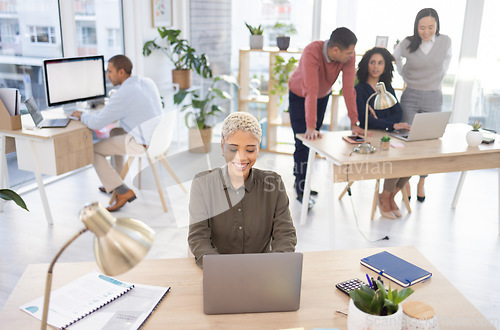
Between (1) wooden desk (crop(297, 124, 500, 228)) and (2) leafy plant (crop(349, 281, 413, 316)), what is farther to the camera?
(1) wooden desk (crop(297, 124, 500, 228))

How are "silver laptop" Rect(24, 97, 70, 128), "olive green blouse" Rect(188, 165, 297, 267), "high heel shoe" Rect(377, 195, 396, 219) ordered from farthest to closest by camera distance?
1. "high heel shoe" Rect(377, 195, 396, 219)
2. "silver laptop" Rect(24, 97, 70, 128)
3. "olive green blouse" Rect(188, 165, 297, 267)

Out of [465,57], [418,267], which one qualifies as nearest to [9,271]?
[418,267]

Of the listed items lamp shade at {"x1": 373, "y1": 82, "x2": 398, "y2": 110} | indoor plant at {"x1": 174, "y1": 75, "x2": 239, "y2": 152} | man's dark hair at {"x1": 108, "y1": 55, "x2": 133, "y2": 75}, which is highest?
man's dark hair at {"x1": 108, "y1": 55, "x2": 133, "y2": 75}

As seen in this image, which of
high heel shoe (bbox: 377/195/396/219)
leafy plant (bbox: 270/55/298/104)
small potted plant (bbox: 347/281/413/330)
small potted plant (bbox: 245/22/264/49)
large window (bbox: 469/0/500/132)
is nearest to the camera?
small potted plant (bbox: 347/281/413/330)

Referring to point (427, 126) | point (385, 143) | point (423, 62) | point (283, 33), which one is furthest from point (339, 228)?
point (283, 33)

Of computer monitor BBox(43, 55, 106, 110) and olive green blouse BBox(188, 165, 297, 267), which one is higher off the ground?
computer monitor BBox(43, 55, 106, 110)

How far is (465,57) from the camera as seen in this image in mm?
5035

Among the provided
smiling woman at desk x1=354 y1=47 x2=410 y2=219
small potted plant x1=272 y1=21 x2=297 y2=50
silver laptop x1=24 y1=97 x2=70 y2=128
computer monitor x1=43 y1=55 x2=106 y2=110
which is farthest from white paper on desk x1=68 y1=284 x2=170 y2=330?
small potted plant x1=272 y1=21 x2=297 y2=50

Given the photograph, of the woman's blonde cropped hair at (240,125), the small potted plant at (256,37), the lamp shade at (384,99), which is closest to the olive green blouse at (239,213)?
the woman's blonde cropped hair at (240,125)

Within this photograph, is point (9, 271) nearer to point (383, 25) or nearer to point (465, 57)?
point (383, 25)

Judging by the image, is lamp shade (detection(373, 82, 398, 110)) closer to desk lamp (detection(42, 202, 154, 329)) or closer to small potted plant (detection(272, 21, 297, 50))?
desk lamp (detection(42, 202, 154, 329))

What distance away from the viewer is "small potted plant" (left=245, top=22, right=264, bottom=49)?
5.23 meters

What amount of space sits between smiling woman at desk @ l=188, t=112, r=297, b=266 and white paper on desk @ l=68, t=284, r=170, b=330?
327 millimetres

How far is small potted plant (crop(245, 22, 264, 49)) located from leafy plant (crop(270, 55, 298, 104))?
0.30m
